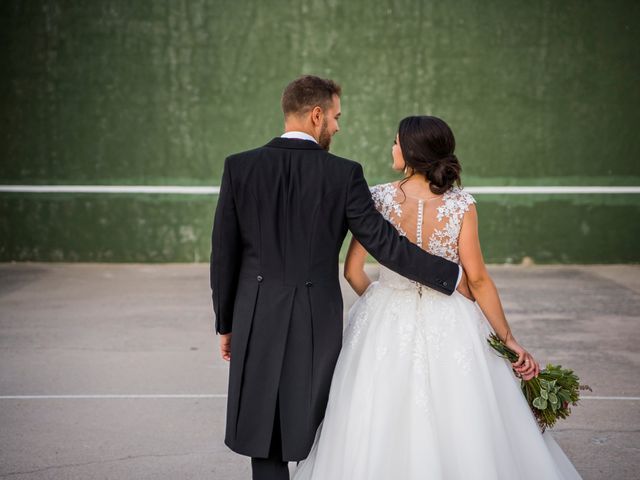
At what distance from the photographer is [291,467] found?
15.9ft

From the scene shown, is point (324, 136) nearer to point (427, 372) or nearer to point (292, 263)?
point (292, 263)

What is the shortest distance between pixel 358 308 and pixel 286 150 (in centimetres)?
74

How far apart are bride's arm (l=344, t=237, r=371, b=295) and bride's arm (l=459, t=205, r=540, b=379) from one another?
1.31ft

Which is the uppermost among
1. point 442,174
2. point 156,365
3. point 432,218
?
point 442,174

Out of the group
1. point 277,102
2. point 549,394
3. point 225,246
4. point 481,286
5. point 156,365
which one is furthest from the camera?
point 277,102

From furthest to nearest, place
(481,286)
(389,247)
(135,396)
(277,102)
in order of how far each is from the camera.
Answer: (277,102), (135,396), (481,286), (389,247)

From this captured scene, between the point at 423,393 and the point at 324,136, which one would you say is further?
the point at 324,136

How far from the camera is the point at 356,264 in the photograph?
3.72 m

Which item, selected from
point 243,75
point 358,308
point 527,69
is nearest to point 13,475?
point 358,308

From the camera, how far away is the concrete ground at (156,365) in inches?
191

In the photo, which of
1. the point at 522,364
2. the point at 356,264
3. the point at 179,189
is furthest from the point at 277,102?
the point at 522,364

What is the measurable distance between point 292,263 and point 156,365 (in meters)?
3.53

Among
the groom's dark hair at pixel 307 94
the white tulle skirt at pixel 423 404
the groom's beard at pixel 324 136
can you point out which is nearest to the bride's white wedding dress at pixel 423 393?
the white tulle skirt at pixel 423 404

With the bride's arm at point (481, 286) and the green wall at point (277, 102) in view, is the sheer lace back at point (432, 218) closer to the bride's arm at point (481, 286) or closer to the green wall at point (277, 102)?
the bride's arm at point (481, 286)
